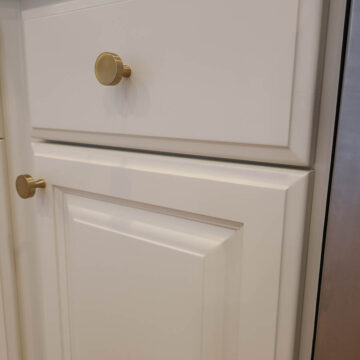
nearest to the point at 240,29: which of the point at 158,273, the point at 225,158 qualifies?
the point at 225,158

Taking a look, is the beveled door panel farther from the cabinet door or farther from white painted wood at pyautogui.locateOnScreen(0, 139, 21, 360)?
white painted wood at pyautogui.locateOnScreen(0, 139, 21, 360)

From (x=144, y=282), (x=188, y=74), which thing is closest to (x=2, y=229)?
(x=144, y=282)

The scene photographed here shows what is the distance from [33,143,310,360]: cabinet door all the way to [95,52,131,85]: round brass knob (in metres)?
0.09

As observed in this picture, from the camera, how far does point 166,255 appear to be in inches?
15.5

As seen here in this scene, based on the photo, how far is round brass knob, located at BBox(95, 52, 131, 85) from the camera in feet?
1.21

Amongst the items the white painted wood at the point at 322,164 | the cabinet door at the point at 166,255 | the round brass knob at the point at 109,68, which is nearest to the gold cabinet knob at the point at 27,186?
the cabinet door at the point at 166,255

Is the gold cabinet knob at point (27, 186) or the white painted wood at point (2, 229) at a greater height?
the gold cabinet knob at point (27, 186)

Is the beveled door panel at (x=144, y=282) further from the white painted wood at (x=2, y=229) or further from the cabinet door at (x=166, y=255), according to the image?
the white painted wood at (x=2, y=229)

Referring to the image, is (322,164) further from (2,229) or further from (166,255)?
(2,229)

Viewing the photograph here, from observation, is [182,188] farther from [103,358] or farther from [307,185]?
[103,358]

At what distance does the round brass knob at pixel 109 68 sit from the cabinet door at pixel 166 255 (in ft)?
0.28

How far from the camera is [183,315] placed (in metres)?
0.39

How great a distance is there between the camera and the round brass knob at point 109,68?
37 centimetres

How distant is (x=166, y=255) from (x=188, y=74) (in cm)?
19
